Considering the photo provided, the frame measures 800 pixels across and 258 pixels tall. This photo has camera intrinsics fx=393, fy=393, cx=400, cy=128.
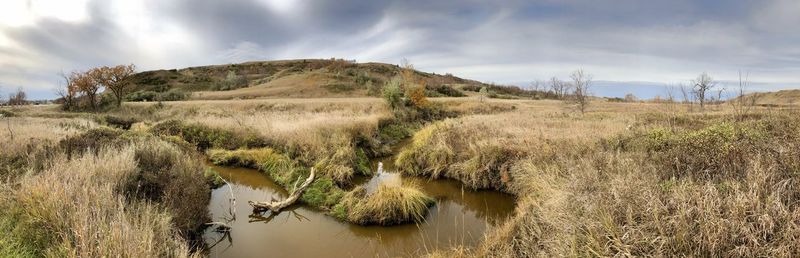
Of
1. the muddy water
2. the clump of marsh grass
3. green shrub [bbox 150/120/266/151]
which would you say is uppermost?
green shrub [bbox 150/120/266/151]

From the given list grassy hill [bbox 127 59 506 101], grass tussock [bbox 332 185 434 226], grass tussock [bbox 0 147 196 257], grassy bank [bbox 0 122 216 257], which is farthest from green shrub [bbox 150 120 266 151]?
grassy hill [bbox 127 59 506 101]

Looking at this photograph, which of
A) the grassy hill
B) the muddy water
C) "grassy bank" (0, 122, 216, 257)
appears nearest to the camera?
"grassy bank" (0, 122, 216, 257)

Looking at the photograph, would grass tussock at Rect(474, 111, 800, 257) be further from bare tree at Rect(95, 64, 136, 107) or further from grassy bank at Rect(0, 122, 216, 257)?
bare tree at Rect(95, 64, 136, 107)

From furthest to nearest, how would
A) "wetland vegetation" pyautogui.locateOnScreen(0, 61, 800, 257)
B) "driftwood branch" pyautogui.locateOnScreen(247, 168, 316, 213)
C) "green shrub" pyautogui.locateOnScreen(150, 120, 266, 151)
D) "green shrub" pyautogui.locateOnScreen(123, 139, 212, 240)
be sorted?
"green shrub" pyautogui.locateOnScreen(150, 120, 266, 151), "driftwood branch" pyautogui.locateOnScreen(247, 168, 316, 213), "green shrub" pyautogui.locateOnScreen(123, 139, 212, 240), "wetland vegetation" pyautogui.locateOnScreen(0, 61, 800, 257)

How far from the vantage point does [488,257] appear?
5895 mm

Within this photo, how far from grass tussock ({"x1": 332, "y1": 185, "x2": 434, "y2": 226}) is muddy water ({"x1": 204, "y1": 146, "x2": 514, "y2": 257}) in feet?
0.63

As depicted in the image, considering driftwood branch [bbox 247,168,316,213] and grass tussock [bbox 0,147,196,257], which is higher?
grass tussock [bbox 0,147,196,257]

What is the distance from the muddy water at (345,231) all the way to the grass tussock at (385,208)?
191 mm

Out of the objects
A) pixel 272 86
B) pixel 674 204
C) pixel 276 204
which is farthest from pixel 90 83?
pixel 674 204

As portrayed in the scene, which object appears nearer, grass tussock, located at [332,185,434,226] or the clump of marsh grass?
grass tussock, located at [332,185,434,226]

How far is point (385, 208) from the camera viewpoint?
9.19 meters

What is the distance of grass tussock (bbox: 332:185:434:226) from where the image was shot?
916cm

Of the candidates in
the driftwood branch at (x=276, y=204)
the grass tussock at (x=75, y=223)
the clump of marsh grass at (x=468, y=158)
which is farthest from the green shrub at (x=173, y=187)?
the clump of marsh grass at (x=468, y=158)

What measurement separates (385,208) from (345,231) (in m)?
1.05
